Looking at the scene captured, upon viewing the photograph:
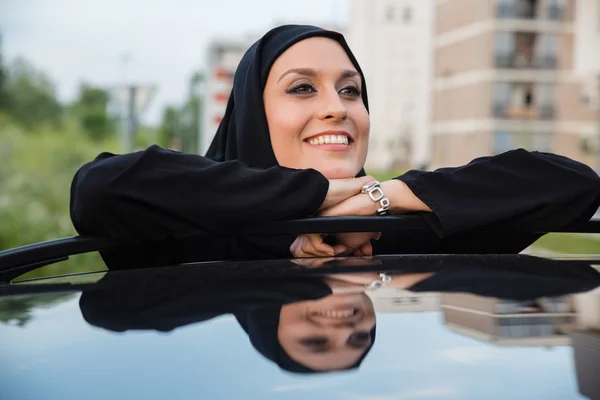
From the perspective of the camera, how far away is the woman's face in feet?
8.03

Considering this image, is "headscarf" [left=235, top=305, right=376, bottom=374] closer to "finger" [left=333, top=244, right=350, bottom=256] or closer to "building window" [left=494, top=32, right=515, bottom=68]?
"finger" [left=333, top=244, right=350, bottom=256]

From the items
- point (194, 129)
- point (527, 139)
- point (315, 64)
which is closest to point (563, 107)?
point (527, 139)

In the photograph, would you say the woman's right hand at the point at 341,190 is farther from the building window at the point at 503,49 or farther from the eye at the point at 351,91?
the building window at the point at 503,49

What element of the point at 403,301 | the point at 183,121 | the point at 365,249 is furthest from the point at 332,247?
the point at 183,121

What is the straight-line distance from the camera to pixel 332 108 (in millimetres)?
2439

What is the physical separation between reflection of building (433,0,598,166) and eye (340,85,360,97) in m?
40.5

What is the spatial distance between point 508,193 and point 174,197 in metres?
0.79

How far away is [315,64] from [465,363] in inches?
60.4

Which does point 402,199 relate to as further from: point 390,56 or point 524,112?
point 390,56

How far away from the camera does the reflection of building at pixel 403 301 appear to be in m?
1.30

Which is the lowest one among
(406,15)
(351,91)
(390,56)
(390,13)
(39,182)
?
(39,182)

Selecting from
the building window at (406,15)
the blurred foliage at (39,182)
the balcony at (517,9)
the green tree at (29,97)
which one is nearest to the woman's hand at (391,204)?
the blurred foliage at (39,182)

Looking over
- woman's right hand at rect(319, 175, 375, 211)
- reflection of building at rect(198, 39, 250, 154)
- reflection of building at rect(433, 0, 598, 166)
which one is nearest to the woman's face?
woman's right hand at rect(319, 175, 375, 211)

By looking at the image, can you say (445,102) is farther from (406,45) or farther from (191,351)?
(191,351)
